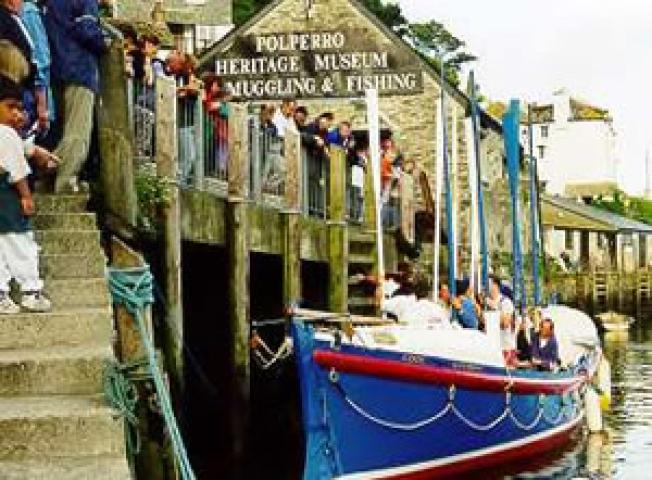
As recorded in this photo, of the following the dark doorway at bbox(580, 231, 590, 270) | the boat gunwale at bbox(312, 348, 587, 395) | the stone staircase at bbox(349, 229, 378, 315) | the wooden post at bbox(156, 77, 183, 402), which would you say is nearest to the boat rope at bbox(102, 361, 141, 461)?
the wooden post at bbox(156, 77, 183, 402)

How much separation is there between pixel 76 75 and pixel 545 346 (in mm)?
11837

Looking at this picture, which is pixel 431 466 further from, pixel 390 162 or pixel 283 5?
pixel 283 5

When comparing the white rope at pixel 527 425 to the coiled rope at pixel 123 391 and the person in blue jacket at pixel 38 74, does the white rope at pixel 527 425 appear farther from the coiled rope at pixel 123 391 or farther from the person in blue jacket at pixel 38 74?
the coiled rope at pixel 123 391

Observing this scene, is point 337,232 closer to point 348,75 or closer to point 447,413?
point 447,413

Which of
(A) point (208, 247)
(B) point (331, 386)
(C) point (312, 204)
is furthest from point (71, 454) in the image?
(C) point (312, 204)

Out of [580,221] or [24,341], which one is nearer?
[24,341]

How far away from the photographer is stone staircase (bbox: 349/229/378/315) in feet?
67.4

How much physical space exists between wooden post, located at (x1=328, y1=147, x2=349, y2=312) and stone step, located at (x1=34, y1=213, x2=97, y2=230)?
30.0 feet

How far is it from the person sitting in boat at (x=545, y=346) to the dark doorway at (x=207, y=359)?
526 centimetres

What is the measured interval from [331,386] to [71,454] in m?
7.54

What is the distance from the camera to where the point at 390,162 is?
23766 mm

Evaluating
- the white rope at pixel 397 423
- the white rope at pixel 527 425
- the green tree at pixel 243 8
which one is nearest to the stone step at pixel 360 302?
the white rope at pixel 527 425

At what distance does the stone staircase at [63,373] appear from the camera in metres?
6.32

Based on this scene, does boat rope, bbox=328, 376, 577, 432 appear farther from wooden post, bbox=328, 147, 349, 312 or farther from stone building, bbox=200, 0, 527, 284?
stone building, bbox=200, 0, 527, 284
